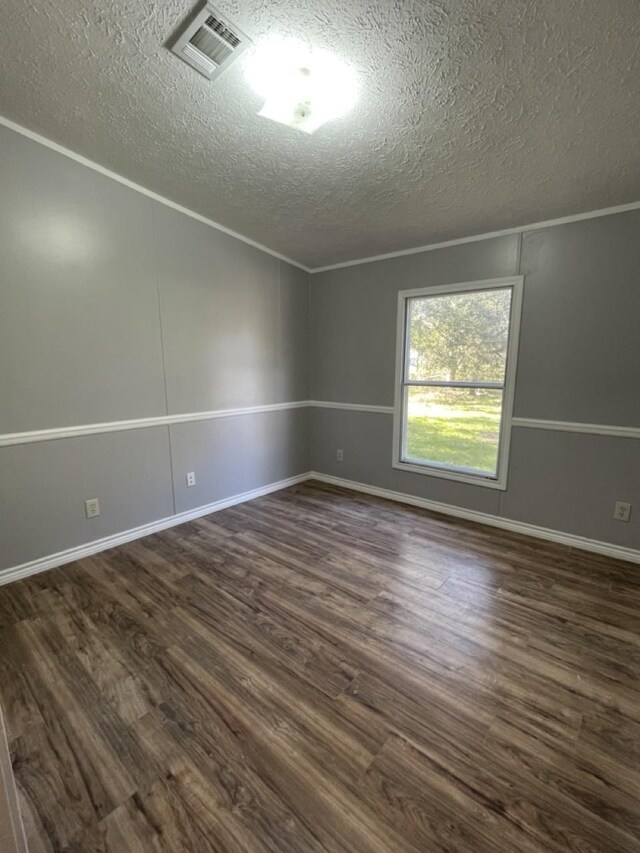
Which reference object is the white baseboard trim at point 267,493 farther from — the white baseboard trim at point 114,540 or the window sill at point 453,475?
the window sill at point 453,475

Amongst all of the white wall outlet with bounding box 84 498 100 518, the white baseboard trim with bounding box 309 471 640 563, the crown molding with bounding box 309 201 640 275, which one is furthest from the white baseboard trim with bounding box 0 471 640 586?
the crown molding with bounding box 309 201 640 275

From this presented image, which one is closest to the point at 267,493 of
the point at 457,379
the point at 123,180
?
the point at 457,379

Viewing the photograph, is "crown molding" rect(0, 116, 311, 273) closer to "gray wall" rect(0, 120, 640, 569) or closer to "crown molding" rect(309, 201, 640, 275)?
"gray wall" rect(0, 120, 640, 569)

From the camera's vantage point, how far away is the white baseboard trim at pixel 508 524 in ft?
8.38

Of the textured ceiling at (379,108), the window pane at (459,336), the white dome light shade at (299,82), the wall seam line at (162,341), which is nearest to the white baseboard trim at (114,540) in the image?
the wall seam line at (162,341)

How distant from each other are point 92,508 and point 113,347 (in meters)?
1.17

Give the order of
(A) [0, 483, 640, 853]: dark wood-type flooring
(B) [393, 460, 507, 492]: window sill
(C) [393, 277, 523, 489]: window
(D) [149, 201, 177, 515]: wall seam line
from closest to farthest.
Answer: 1. (A) [0, 483, 640, 853]: dark wood-type flooring
2. (D) [149, 201, 177, 515]: wall seam line
3. (C) [393, 277, 523, 489]: window
4. (B) [393, 460, 507, 492]: window sill

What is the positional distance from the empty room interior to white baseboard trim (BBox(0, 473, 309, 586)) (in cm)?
2

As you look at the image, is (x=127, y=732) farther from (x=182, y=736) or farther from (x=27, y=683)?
(x=27, y=683)

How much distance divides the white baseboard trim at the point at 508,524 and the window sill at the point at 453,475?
248mm

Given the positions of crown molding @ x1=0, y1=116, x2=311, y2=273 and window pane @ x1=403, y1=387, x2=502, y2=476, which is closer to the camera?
crown molding @ x1=0, y1=116, x2=311, y2=273

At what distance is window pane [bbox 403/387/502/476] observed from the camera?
9.91ft

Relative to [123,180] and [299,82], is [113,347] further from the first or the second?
[299,82]

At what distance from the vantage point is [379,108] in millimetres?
1764
